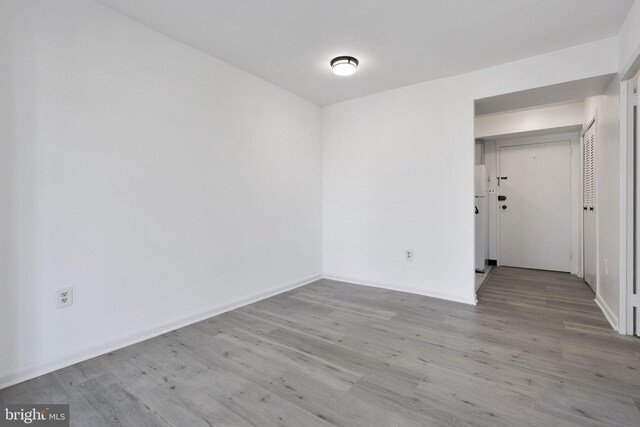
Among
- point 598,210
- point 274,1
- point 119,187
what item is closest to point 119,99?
point 119,187

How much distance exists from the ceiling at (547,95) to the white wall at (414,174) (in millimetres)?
89

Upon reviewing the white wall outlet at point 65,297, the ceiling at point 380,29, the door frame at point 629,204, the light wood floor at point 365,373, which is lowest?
the light wood floor at point 365,373

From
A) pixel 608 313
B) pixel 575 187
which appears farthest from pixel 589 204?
pixel 608 313

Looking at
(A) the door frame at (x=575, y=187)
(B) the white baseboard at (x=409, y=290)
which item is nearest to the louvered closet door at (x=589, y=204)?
(A) the door frame at (x=575, y=187)

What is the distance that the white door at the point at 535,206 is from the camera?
447 cm

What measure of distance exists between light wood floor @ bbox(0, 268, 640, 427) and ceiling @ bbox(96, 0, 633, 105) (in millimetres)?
2302

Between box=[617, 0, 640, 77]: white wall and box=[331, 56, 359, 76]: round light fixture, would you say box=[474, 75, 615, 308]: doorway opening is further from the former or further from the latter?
box=[331, 56, 359, 76]: round light fixture

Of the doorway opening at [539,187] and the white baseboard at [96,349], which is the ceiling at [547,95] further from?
the white baseboard at [96,349]

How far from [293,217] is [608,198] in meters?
3.04

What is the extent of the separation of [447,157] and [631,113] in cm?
137

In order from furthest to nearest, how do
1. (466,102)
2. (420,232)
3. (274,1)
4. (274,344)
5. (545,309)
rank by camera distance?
(420,232), (466,102), (545,309), (274,344), (274,1)

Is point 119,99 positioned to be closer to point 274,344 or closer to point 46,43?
point 46,43

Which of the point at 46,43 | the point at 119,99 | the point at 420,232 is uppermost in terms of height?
the point at 46,43

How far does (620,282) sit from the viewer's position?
2.34 m
